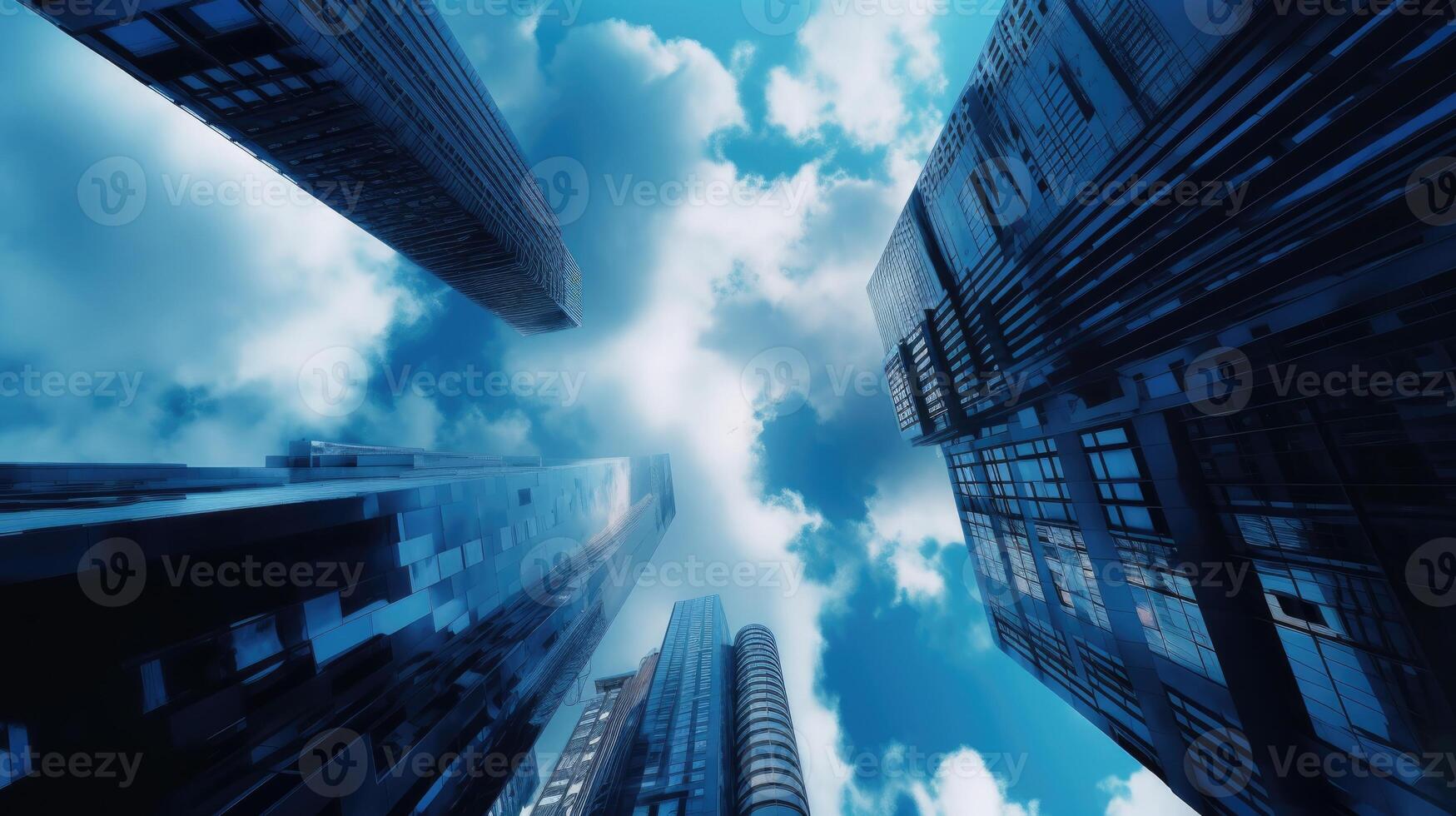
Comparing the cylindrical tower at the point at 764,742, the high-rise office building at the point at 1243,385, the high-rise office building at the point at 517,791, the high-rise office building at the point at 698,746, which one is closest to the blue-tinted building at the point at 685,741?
the high-rise office building at the point at 698,746

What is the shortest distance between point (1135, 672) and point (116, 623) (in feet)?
112

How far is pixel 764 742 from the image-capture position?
4944 centimetres

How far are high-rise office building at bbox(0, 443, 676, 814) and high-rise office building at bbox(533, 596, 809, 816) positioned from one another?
981 inches

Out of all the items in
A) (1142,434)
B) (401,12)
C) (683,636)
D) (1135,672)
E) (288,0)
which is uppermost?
(401,12)

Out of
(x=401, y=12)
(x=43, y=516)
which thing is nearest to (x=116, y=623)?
(x=43, y=516)

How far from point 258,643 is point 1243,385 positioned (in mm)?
29589

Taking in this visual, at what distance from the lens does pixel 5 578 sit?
6.33 metres

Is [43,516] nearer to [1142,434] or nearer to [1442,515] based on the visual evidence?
[1442,515]

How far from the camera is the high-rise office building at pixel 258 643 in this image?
702 centimetres

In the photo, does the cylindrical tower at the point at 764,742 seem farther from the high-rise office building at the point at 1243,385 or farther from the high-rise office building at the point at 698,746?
the high-rise office building at the point at 1243,385

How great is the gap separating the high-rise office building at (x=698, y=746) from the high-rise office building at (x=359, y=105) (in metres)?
59.6

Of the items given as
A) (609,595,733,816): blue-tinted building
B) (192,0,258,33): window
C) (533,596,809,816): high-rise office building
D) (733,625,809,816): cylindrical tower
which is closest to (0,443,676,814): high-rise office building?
(609,595,733,816): blue-tinted building

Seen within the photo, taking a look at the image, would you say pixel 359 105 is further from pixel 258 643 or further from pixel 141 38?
pixel 258 643

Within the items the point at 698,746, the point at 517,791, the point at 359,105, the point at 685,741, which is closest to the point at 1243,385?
the point at 698,746
